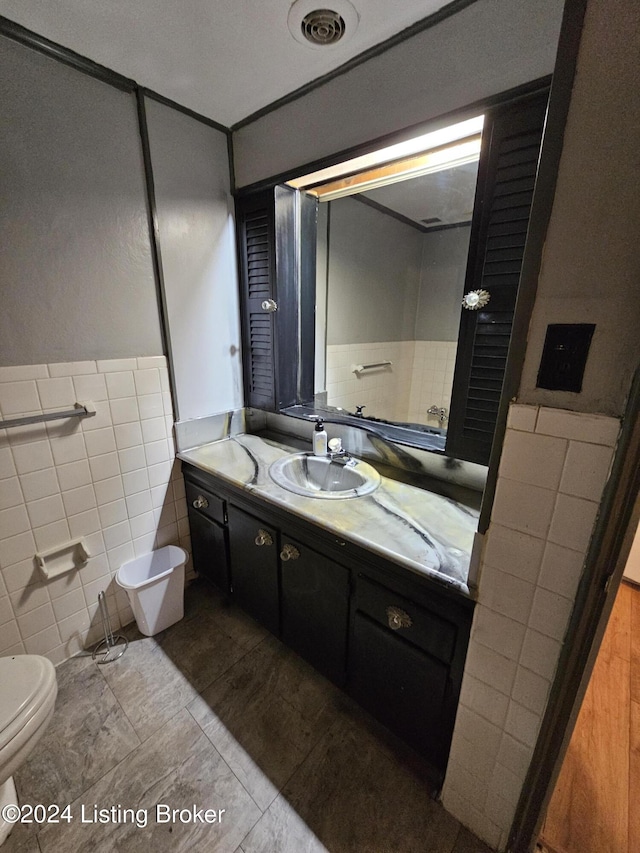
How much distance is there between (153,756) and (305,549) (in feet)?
2.75

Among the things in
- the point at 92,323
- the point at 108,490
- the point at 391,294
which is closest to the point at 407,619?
the point at 108,490

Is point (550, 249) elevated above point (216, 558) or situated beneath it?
elevated above

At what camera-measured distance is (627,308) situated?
0.55 metres

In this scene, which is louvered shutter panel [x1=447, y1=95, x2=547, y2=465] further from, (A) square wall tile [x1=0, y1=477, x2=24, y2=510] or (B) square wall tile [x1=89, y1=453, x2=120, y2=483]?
(A) square wall tile [x1=0, y1=477, x2=24, y2=510]

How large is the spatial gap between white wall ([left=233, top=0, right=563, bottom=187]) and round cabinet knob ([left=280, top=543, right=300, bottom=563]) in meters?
1.41

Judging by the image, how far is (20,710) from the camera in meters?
0.92

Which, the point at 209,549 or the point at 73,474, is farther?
the point at 209,549

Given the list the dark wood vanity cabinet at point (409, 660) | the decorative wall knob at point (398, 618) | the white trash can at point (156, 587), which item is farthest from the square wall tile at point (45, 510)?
the decorative wall knob at point (398, 618)

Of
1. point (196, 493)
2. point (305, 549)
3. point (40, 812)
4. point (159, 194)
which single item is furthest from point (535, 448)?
point (40, 812)

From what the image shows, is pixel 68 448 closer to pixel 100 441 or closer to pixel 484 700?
pixel 100 441

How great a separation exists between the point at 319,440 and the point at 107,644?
4.28 ft

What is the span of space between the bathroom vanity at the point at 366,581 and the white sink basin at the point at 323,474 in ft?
0.13

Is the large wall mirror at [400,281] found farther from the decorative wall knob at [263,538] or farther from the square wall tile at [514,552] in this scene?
the decorative wall knob at [263,538]

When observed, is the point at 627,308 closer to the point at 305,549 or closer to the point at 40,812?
the point at 305,549
